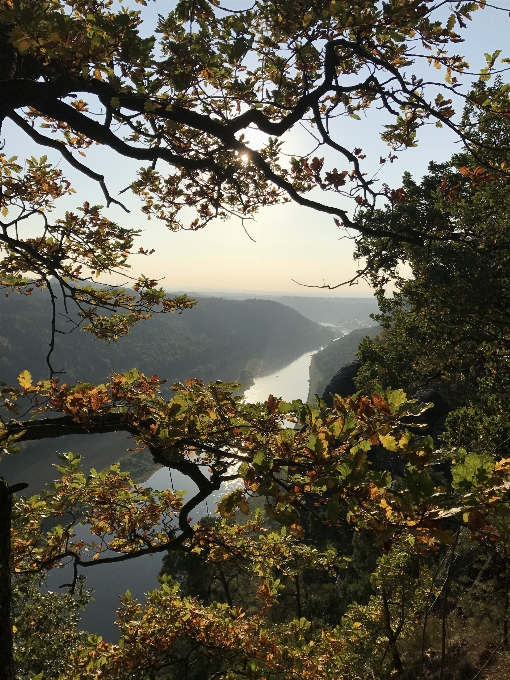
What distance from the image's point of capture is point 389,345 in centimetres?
1490

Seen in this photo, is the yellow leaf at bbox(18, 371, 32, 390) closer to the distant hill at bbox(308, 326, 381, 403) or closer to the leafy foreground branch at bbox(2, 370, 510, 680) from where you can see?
the leafy foreground branch at bbox(2, 370, 510, 680)

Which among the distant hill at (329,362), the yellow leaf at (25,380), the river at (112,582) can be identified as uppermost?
the yellow leaf at (25,380)

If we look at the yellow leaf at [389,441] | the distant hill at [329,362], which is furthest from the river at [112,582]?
the distant hill at [329,362]

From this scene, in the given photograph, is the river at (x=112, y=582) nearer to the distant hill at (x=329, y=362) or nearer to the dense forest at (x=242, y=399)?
the dense forest at (x=242, y=399)

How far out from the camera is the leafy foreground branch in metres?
2.06

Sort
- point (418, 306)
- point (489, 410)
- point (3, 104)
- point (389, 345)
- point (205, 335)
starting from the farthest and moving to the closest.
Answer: point (205, 335) < point (389, 345) < point (418, 306) < point (489, 410) < point (3, 104)

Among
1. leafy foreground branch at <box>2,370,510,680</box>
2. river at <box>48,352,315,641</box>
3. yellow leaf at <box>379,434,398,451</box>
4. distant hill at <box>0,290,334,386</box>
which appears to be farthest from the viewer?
distant hill at <box>0,290,334,386</box>

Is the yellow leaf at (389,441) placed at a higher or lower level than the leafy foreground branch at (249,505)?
higher

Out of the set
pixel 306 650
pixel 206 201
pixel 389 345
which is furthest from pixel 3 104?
pixel 389 345

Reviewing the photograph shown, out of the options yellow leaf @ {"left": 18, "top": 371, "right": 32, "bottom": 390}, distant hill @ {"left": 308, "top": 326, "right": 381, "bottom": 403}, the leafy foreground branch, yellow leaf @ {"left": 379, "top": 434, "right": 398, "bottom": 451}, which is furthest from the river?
distant hill @ {"left": 308, "top": 326, "right": 381, "bottom": 403}

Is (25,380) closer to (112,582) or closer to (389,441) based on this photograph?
(389,441)

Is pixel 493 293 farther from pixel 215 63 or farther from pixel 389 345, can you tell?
pixel 215 63

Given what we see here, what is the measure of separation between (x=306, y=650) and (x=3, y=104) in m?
9.36

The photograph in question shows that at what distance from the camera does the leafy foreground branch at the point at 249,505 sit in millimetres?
2057
